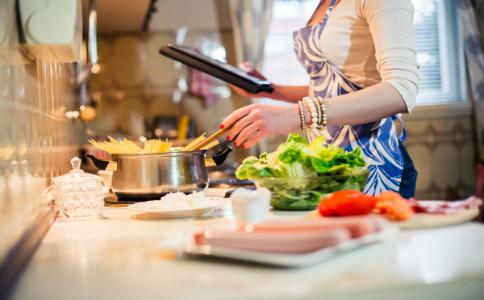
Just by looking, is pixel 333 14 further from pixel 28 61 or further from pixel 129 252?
→ pixel 129 252

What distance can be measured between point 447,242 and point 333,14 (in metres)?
0.98

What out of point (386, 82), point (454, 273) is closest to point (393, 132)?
point (386, 82)

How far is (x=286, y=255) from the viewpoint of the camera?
1.97ft

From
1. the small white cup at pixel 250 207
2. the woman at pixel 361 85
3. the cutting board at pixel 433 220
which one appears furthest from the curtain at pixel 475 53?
the small white cup at pixel 250 207

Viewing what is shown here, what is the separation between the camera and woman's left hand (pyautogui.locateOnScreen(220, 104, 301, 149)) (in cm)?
120

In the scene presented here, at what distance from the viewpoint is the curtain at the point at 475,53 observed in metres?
3.62

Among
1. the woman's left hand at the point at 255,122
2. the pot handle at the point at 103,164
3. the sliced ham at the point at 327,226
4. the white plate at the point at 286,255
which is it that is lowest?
the white plate at the point at 286,255

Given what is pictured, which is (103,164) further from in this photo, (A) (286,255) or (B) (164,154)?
(A) (286,255)

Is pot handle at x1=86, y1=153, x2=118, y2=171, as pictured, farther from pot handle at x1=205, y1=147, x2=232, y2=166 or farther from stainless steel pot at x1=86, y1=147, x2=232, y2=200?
pot handle at x1=205, y1=147, x2=232, y2=166

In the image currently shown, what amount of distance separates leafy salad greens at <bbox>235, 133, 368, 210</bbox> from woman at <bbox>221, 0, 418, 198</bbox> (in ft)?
0.65

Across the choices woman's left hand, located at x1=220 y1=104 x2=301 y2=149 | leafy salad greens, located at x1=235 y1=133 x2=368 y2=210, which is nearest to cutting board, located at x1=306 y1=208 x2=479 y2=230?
leafy salad greens, located at x1=235 y1=133 x2=368 y2=210

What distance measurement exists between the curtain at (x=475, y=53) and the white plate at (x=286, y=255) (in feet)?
11.1

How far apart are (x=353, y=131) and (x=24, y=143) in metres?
1.00

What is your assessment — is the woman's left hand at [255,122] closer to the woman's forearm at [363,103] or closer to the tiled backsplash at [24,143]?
the woman's forearm at [363,103]
